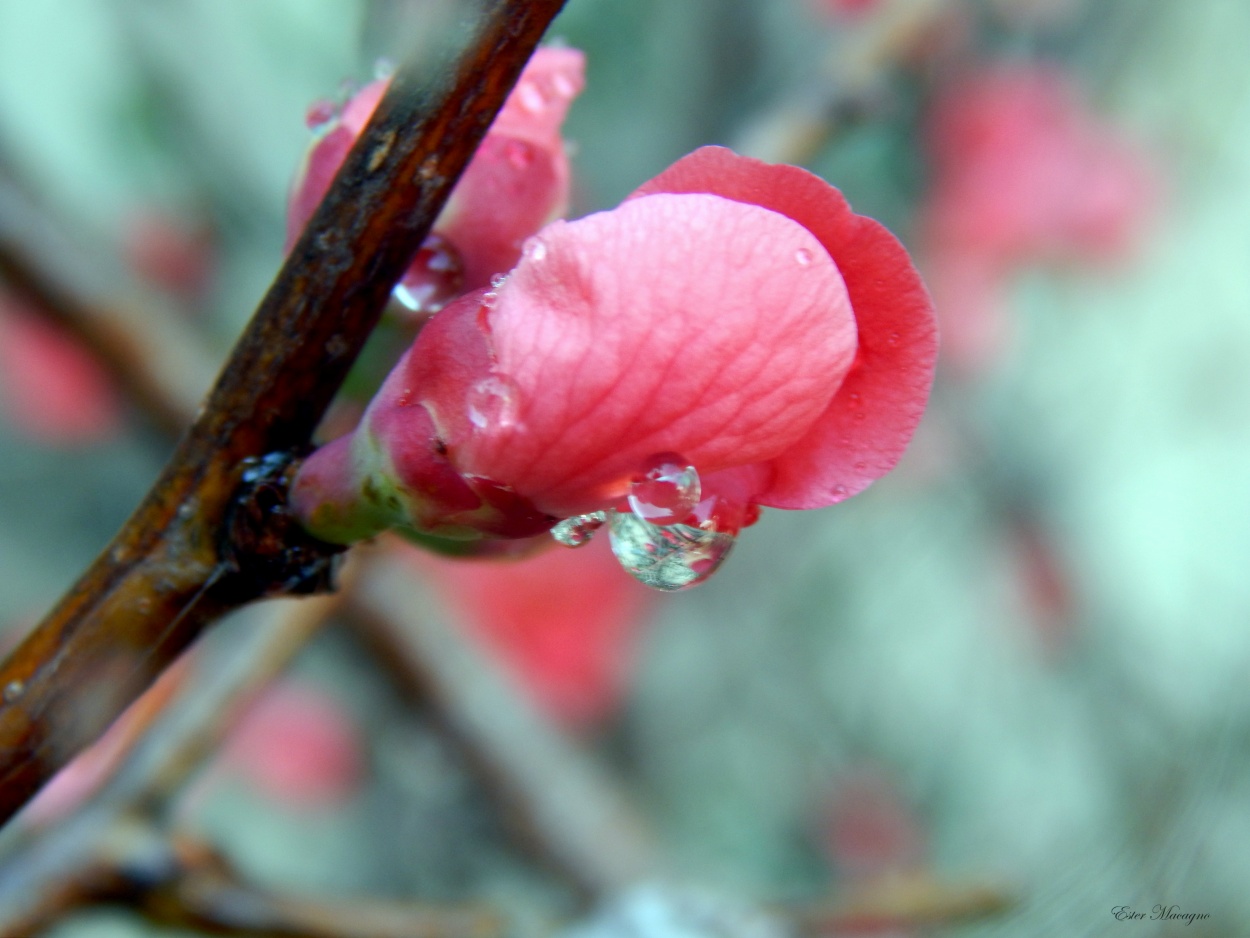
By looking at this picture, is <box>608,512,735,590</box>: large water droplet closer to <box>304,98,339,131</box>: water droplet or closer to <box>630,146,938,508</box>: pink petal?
<box>630,146,938,508</box>: pink petal

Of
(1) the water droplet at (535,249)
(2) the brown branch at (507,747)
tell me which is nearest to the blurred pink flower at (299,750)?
(2) the brown branch at (507,747)

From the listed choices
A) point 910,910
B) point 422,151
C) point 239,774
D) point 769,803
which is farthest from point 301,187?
point 769,803

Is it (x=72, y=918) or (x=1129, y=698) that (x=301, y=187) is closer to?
(x=72, y=918)

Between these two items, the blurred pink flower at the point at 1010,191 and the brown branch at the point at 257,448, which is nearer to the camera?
the brown branch at the point at 257,448

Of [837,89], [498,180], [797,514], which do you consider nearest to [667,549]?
[498,180]

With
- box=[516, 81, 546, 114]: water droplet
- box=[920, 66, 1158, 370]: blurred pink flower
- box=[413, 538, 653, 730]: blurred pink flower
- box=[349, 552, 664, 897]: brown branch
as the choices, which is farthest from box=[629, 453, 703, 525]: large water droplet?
box=[920, 66, 1158, 370]: blurred pink flower

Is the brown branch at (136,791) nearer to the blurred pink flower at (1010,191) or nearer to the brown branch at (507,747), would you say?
the brown branch at (507,747)
